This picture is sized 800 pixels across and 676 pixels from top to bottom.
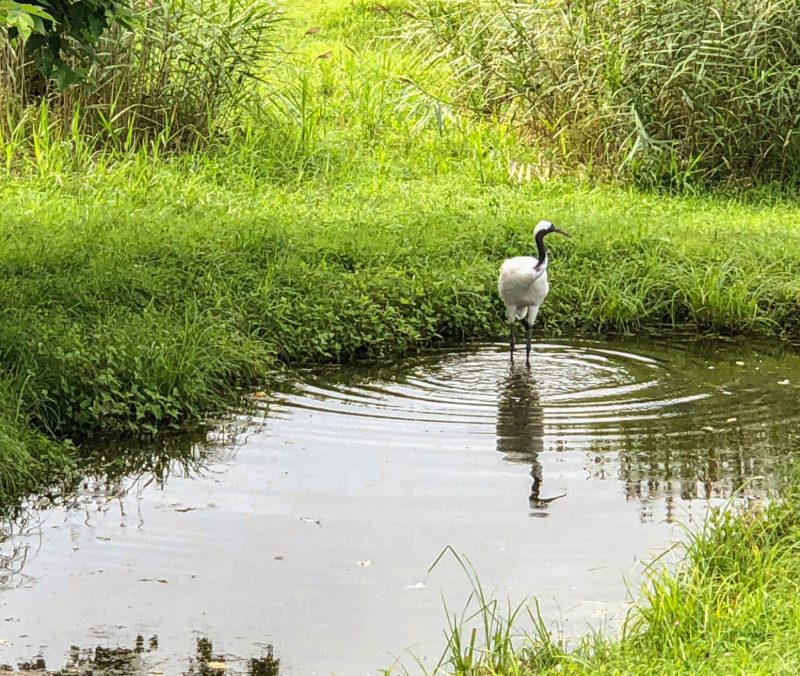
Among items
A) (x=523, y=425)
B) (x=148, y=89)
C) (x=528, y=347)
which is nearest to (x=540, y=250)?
(x=528, y=347)

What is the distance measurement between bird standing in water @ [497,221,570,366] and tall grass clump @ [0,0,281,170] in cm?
448

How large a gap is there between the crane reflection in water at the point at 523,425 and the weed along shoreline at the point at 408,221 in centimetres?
6

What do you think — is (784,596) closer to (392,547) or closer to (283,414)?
(392,547)

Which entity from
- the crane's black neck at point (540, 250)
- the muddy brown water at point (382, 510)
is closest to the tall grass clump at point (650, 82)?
the crane's black neck at point (540, 250)

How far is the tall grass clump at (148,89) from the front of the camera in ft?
42.4

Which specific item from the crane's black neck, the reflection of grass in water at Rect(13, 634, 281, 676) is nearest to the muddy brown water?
the reflection of grass in water at Rect(13, 634, 281, 676)

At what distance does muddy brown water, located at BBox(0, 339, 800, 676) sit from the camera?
5.45 metres

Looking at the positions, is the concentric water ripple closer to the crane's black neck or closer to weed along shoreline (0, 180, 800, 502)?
weed along shoreline (0, 180, 800, 502)

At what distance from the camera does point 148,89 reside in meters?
13.4

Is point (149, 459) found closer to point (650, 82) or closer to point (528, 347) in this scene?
point (528, 347)

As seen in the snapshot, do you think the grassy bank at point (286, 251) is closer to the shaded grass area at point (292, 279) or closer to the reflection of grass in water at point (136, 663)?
the shaded grass area at point (292, 279)

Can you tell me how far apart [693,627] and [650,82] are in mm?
9387

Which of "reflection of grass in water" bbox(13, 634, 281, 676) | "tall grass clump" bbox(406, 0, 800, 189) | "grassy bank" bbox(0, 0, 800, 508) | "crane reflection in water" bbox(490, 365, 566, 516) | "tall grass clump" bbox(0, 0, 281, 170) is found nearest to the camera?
"reflection of grass in water" bbox(13, 634, 281, 676)

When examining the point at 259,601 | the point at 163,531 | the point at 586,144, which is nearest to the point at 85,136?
the point at 586,144
